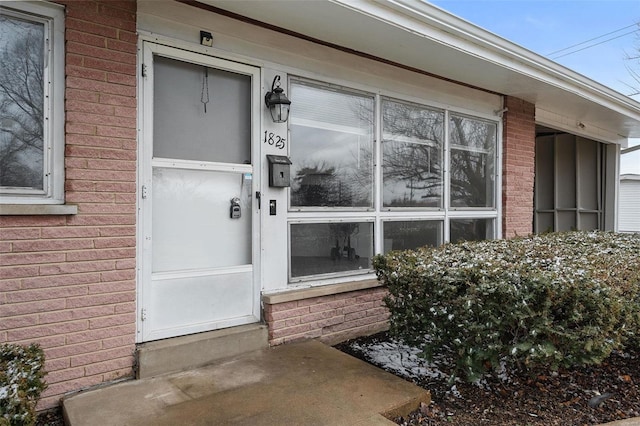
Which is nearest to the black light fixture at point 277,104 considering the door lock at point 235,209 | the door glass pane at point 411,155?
the door lock at point 235,209

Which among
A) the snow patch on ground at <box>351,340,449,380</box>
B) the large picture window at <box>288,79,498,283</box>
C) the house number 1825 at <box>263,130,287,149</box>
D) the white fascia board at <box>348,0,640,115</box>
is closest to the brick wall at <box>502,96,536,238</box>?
the large picture window at <box>288,79,498,283</box>

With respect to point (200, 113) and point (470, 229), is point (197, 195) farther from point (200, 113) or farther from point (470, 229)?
point (470, 229)

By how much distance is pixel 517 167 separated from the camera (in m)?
5.91

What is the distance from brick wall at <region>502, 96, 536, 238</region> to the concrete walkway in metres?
3.73

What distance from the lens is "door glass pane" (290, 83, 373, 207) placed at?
390cm

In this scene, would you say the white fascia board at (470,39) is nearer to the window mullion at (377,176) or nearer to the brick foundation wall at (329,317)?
the window mullion at (377,176)

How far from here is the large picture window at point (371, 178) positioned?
3.93 m

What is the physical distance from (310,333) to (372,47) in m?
2.76

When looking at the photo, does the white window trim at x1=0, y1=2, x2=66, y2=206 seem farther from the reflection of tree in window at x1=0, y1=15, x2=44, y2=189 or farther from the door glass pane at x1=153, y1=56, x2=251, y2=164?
the door glass pane at x1=153, y1=56, x2=251, y2=164

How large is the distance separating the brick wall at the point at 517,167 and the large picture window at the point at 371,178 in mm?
423

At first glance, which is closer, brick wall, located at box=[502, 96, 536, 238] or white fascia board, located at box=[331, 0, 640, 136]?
white fascia board, located at box=[331, 0, 640, 136]

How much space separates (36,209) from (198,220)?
3.58ft

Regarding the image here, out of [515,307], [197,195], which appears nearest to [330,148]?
[197,195]

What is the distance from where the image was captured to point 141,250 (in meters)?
3.02
